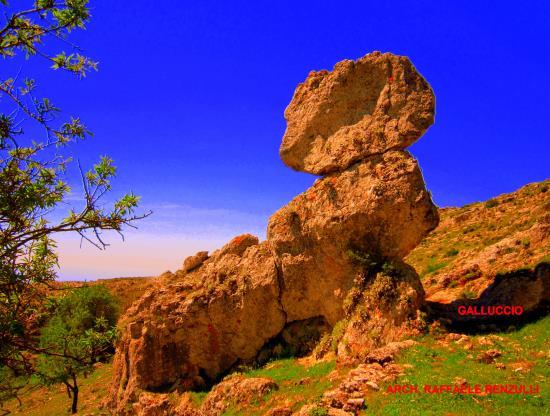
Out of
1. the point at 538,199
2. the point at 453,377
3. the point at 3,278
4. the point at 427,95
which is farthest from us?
the point at 538,199

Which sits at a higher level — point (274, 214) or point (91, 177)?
point (274, 214)

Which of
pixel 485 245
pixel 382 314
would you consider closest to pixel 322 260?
pixel 382 314

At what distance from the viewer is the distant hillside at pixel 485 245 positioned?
1016 inches

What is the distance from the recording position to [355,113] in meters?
24.6

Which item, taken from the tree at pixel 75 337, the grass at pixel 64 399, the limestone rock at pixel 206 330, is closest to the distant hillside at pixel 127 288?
the tree at pixel 75 337

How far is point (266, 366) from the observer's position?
24312mm

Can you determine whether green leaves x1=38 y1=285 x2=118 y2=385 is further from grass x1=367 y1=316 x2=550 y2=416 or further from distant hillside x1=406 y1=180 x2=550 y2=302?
distant hillside x1=406 y1=180 x2=550 y2=302

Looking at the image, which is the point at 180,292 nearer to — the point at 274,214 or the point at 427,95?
the point at 274,214

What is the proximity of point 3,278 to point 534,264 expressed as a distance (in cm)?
2516

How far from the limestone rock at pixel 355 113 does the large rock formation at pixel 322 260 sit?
62 mm

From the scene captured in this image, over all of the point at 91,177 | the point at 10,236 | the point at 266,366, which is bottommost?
the point at 266,366

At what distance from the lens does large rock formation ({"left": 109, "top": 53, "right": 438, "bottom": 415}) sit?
21.7 metres

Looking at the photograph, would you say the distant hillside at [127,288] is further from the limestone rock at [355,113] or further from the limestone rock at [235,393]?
the limestone rock at [355,113]

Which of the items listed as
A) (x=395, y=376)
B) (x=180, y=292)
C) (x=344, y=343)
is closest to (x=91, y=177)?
(x=395, y=376)
